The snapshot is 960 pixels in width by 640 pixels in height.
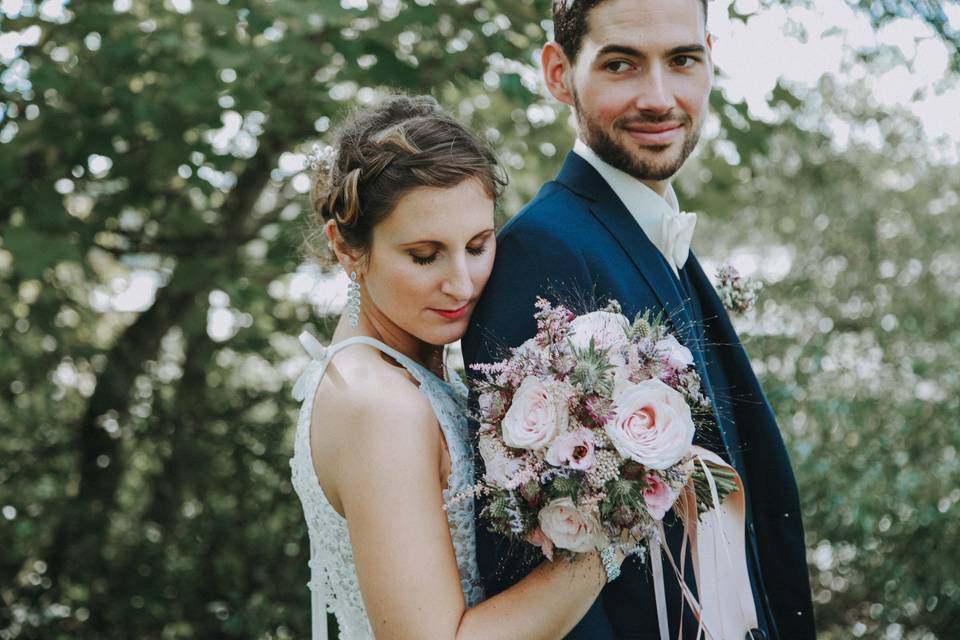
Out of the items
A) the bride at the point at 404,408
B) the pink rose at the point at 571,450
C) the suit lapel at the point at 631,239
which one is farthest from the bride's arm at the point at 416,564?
the suit lapel at the point at 631,239

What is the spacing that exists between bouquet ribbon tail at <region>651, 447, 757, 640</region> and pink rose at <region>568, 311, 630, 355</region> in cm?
28

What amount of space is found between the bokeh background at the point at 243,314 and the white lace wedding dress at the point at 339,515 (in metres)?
1.50

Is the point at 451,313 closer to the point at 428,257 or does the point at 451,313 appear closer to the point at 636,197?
the point at 428,257

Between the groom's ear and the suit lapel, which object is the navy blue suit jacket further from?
the groom's ear

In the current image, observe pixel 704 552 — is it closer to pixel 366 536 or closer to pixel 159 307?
pixel 366 536

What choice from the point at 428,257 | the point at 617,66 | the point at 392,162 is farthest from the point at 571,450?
the point at 617,66

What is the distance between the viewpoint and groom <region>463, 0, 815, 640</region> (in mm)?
2137

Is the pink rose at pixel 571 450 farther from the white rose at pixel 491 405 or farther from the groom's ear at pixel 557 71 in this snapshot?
the groom's ear at pixel 557 71

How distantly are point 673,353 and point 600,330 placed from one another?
138mm

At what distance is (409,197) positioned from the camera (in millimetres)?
2135

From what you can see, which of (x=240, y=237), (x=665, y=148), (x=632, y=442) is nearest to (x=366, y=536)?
(x=632, y=442)

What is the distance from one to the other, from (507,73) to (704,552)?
2603 millimetres

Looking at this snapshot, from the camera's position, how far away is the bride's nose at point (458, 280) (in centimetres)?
212

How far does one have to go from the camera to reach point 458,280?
212 cm
